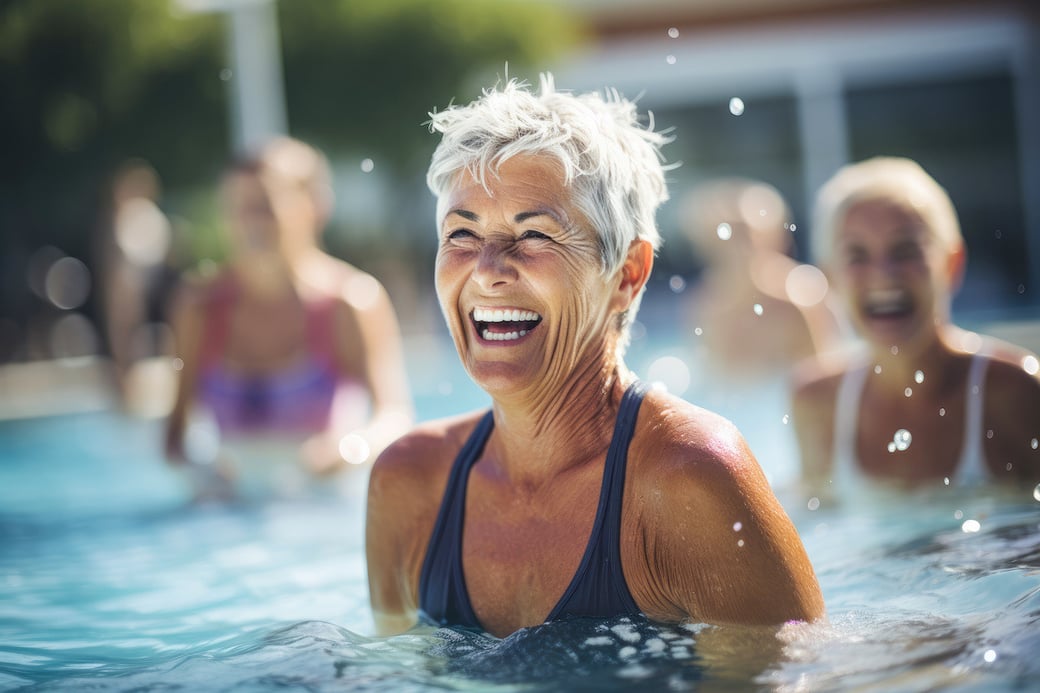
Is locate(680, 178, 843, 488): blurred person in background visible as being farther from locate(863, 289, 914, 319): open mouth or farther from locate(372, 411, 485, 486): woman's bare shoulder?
locate(372, 411, 485, 486): woman's bare shoulder

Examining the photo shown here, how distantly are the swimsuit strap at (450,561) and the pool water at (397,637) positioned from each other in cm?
6

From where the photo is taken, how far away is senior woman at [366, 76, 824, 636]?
245cm

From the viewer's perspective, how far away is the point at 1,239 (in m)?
19.5

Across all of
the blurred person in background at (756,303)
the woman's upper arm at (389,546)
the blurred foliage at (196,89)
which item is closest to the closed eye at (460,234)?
the woman's upper arm at (389,546)

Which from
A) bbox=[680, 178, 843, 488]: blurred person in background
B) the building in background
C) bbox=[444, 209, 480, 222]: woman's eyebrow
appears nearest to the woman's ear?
bbox=[444, 209, 480, 222]: woman's eyebrow

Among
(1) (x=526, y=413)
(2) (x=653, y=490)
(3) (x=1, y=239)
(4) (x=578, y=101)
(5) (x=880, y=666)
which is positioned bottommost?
(5) (x=880, y=666)

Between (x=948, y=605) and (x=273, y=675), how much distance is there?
65.4 inches

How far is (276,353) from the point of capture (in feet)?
20.0

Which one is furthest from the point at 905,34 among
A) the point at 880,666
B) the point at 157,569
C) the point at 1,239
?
the point at 880,666

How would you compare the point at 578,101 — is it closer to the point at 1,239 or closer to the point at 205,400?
the point at 205,400

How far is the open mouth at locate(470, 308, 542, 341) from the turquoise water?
62 cm

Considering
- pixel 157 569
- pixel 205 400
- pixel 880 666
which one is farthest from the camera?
pixel 205 400

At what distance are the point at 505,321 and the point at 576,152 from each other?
0.39 meters

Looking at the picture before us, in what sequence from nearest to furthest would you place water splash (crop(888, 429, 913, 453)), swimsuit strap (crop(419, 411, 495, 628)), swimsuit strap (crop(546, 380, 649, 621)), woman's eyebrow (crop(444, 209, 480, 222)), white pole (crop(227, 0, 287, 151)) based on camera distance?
1. swimsuit strap (crop(546, 380, 649, 621))
2. woman's eyebrow (crop(444, 209, 480, 222))
3. swimsuit strap (crop(419, 411, 495, 628))
4. water splash (crop(888, 429, 913, 453))
5. white pole (crop(227, 0, 287, 151))
